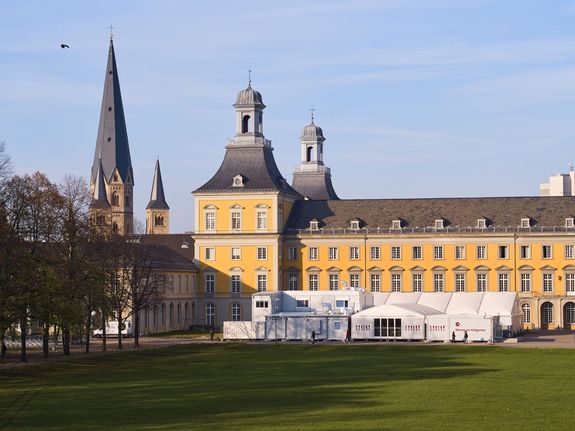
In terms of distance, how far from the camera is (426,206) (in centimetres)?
12600

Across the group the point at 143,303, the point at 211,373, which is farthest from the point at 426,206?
the point at 211,373

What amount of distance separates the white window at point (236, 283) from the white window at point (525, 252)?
27428 mm

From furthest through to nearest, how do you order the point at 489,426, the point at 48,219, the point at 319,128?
1. the point at 319,128
2. the point at 48,219
3. the point at 489,426

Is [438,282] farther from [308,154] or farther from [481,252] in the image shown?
[308,154]

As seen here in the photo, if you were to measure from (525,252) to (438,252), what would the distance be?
8.31m

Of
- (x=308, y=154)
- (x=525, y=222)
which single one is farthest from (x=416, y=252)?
(x=308, y=154)

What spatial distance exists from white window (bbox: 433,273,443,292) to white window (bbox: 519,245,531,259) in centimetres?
795

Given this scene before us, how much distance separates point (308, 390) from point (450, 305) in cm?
5682

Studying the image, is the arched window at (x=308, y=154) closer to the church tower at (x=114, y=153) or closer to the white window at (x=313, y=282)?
the white window at (x=313, y=282)

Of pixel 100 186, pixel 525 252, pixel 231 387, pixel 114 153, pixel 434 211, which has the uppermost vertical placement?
pixel 114 153

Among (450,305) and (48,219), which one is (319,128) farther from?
(48,219)

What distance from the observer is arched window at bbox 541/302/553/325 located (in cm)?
11906

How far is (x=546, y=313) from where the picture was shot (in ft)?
392

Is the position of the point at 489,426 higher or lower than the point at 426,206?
lower
